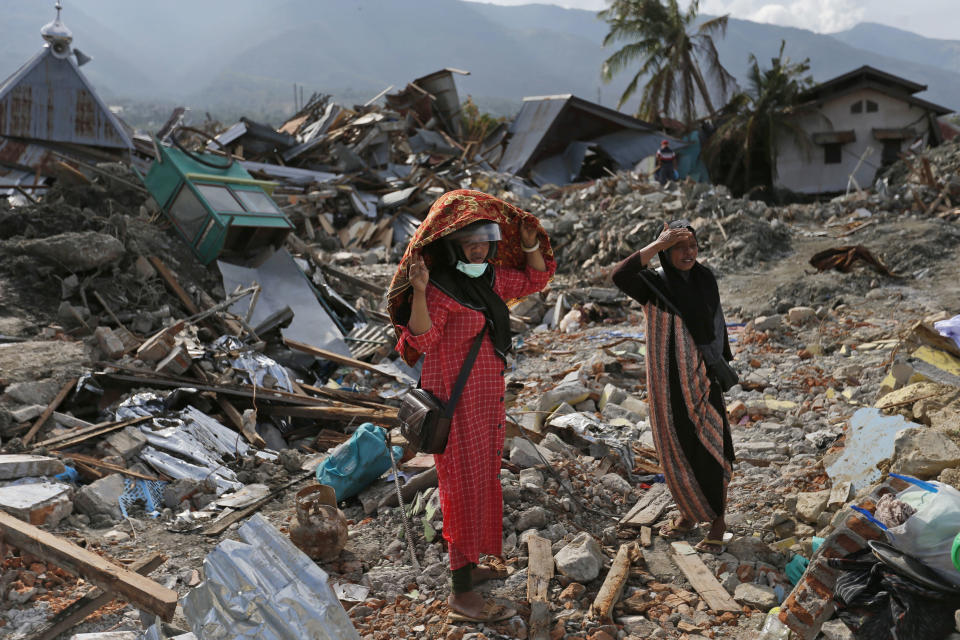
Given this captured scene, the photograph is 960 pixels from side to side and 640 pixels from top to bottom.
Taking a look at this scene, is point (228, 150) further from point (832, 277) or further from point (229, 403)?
→ point (832, 277)

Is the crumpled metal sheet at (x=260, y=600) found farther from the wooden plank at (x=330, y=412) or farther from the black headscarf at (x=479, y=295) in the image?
the wooden plank at (x=330, y=412)

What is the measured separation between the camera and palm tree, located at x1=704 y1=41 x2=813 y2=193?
2108 centimetres

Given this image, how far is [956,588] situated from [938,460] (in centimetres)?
118

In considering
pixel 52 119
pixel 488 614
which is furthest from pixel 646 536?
pixel 52 119

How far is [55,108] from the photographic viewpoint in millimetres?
14062

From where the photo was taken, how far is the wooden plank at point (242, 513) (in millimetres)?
4066

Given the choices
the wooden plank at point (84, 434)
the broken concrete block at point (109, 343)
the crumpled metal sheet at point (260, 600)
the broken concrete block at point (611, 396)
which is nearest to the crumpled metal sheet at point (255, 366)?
the broken concrete block at point (109, 343)

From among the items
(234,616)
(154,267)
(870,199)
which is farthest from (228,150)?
(234,616)

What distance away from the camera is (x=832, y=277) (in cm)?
911

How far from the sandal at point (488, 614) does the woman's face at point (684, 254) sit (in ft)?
5.62

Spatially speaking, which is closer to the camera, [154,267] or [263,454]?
[263,454]

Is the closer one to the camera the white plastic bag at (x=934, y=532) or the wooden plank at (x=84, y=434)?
the white plastic bag at (x=934, y=532)

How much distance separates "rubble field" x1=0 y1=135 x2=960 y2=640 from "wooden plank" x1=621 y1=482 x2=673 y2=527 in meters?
0.03

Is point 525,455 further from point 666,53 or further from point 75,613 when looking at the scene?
point 666,53
